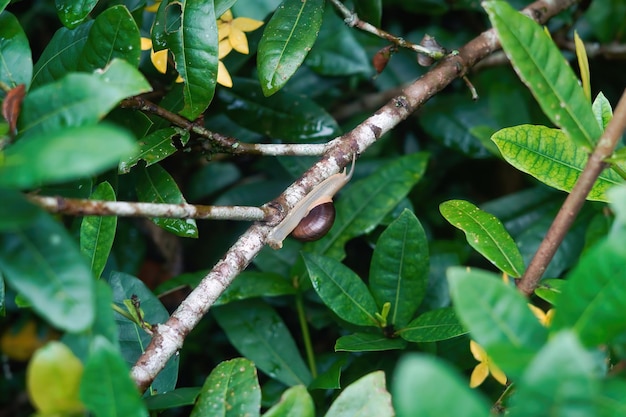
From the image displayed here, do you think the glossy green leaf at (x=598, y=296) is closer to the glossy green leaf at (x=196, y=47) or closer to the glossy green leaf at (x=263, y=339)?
the glossy green leaf at (x=196, y=47)

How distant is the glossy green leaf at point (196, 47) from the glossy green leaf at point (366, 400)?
526 mm

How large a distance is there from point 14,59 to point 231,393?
599mm

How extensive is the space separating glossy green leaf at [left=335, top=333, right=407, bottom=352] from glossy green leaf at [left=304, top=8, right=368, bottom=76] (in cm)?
76

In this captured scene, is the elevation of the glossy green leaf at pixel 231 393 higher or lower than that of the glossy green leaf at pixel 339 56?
lower

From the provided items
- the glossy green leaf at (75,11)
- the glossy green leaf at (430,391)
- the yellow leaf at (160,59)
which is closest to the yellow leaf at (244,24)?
the yellow leaf at (160,59)

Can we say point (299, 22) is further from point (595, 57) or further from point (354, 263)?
point (595, 57)

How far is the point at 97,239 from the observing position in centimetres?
96

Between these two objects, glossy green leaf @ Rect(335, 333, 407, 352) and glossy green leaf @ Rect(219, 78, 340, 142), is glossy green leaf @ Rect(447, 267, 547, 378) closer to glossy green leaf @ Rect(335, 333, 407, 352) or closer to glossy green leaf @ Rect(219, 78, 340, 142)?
glossy green leaf @ Rect(335, 333, 407, 352)

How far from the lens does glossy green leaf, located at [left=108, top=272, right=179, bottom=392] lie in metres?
1.03

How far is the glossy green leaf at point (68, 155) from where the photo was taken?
53 cm

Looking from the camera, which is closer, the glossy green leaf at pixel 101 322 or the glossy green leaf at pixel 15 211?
the glossy green leaf at pixel 15 211

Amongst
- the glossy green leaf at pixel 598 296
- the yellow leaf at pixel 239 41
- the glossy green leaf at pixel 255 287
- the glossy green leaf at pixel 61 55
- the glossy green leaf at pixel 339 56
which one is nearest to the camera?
the glossy green leaf at pixel 598 296

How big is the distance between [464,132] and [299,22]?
75 centimetres

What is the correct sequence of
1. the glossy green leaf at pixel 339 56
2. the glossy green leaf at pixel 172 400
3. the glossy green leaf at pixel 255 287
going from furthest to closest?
the glossy green leaf at pixel 339 56, the glossy green leaf at pixel 255 287, the glossy green leaf at pixel 172 400
